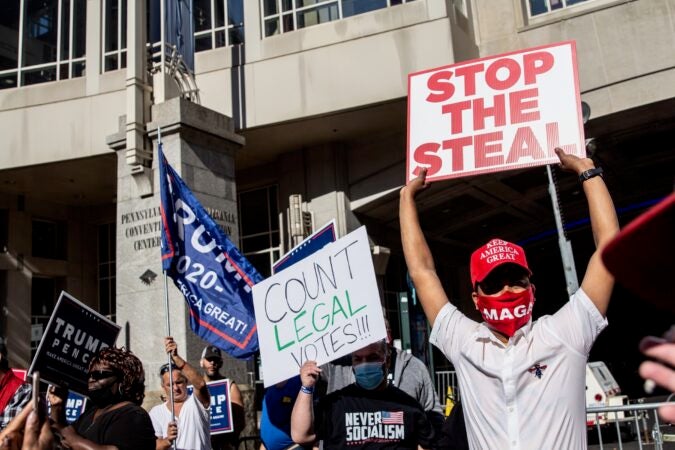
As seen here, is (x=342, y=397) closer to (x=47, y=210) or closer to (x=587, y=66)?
(x=587, y=66)

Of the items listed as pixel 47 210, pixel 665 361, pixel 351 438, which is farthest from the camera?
pixel 47 210

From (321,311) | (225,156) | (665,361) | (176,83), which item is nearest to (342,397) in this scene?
(321,311)

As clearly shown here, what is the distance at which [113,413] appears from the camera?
3.54 m

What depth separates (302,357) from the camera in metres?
3.91

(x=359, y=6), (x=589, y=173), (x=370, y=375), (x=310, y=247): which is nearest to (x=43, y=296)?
(x=359, y=6)

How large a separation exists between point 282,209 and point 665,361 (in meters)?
14.7

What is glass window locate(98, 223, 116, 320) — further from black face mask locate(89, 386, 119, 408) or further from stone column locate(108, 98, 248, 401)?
black face mask locate(89, 386, 119, 408)

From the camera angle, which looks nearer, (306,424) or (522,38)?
(306,424)

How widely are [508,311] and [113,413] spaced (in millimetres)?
2166

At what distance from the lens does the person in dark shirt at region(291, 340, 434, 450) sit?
11.6 ft

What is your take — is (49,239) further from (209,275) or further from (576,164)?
(576,164)

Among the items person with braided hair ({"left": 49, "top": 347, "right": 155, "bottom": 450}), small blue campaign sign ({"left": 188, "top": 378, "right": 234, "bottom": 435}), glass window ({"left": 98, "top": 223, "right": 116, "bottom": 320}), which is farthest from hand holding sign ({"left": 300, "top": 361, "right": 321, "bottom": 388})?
glass window ({"left": 98, "top": 223, "right": 116, "bottom": 320})

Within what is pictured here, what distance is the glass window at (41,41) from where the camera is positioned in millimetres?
16000

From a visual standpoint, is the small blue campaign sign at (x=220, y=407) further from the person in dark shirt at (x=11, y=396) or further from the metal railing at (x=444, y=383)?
the metal railing at (x=444, y=383)
